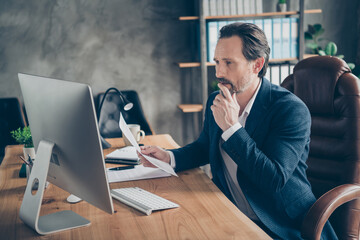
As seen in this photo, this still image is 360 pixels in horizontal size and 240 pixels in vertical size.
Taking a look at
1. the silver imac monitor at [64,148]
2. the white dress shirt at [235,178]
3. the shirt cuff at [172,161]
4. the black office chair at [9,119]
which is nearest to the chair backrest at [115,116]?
the black office chair at [9,119]

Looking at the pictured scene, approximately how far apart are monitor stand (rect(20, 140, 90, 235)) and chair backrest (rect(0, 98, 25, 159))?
A: 2471mm

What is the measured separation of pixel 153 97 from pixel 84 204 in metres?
2.66

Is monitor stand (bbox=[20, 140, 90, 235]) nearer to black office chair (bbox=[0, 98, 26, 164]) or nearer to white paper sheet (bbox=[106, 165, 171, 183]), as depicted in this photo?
white paper sheet (bbox=[106, 165, 171, 183])

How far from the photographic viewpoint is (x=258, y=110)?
145 cm

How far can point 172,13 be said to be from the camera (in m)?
3.75

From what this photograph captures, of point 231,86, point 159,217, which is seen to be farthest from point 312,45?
point 159,217

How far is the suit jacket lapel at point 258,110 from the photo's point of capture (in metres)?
1.44

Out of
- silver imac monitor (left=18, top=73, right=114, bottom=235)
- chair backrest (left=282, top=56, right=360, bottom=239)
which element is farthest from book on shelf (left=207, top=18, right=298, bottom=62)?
silver imac monitor (left=18, top=73, right=114, bottom=235)

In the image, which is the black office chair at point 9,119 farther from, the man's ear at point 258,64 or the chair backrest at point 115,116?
the man's ear at point 258,64

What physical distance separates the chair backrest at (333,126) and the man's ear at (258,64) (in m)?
0.25

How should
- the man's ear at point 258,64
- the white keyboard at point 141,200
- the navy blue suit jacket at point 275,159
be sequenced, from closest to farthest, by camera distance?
the white keyboard at point 141,200 → the navy blue suit jacket at point 275,159 → the man's ear at point 258,64

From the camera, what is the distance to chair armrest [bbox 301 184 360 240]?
1.26 m

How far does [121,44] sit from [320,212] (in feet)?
9.41

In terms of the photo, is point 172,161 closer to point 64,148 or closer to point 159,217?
point 159,217
